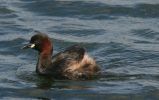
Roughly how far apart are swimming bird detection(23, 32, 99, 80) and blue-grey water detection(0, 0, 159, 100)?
0.75 ft

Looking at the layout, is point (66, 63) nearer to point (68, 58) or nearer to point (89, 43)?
point (68, 58)

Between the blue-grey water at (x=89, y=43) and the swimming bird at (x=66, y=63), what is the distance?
0.23 meters

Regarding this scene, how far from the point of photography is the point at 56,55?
1667 cm

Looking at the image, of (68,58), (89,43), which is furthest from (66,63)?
(89,43)

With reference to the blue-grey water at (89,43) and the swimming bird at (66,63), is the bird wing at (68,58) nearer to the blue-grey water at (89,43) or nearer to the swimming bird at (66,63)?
the swimming bird at (66,63)

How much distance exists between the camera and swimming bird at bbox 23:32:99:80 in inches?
637

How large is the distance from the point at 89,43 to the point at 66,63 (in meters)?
2.36

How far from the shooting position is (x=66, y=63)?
16281mm

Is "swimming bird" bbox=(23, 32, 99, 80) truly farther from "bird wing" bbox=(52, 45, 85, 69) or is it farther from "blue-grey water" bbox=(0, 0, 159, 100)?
"blue-grey water" bbox=(0, 0, 159, 100)

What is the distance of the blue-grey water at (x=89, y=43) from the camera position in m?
15.0

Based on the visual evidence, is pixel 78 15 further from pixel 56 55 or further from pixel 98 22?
pixel 56 55

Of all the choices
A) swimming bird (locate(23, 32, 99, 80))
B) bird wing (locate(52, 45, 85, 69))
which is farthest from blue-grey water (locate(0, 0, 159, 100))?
bird wing (locate(52, 45, 85, 69))

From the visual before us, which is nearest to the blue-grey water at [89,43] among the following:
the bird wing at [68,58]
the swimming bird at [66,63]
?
the swimming bird at [66,63]

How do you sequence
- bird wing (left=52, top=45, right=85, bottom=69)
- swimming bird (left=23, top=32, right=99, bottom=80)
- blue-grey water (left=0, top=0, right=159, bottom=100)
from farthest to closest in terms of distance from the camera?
bird wing (left=52, top=45, right=85, bottom=69) → swimming bird (left=23, top=32, right=99, bottom=80) → blue-grey water (left=0, top=0, right=159, bottom=100)
